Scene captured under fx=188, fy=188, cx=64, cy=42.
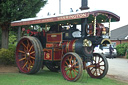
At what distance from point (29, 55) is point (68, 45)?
1.70m

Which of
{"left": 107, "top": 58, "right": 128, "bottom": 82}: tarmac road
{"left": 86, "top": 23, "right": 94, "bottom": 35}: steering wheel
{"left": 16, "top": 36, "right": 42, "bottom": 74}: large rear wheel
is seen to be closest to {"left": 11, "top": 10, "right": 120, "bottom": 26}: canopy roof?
{"left": 86, "top": 23, "right": 94, "bottom": 35}: steering wheel

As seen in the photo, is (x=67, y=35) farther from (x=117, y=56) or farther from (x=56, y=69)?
(x=117, y=56)

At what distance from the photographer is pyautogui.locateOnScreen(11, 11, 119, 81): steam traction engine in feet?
21.0

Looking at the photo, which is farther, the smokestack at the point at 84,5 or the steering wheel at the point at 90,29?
the smokestack at the point at 84,5

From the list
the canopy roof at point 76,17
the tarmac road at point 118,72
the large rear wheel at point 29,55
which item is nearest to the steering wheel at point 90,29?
the canopy roof at point 76,17

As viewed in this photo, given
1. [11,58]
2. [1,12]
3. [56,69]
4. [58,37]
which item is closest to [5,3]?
[1,12]

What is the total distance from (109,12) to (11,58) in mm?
5192

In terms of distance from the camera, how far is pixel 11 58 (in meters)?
9.14

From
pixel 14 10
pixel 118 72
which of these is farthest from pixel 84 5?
pixel 118 72

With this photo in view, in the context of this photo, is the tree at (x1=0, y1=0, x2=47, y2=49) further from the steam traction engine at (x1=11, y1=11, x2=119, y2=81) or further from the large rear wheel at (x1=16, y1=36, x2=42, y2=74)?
the large rear wheel at (x1=16, y1=36, x2=42, y2=74)

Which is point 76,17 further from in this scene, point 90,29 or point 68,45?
point 68,45

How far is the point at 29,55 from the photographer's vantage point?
7.59 metres

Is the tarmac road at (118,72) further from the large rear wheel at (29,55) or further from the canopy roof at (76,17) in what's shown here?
the large rear wheel at (29,55)

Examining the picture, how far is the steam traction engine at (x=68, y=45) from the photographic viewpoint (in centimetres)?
639
